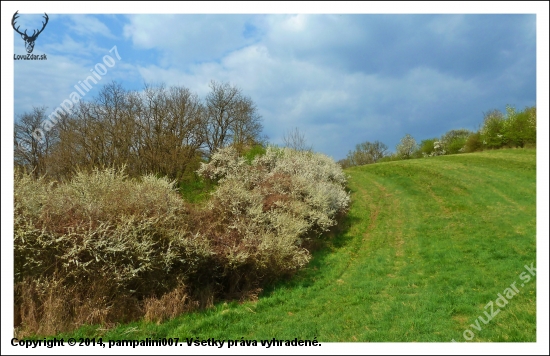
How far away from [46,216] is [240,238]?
14.0ft

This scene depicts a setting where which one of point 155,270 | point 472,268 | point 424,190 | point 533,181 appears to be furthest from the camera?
point 424,190

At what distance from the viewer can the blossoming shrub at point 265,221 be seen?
7.79 m

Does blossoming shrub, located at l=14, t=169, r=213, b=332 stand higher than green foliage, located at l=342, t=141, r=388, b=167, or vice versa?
green foliage, located at l=342, t=141, r=388, b=167

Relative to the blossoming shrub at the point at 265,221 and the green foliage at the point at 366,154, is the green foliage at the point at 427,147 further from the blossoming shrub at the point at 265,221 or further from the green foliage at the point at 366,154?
the blossoming shrub at the point at 265,221

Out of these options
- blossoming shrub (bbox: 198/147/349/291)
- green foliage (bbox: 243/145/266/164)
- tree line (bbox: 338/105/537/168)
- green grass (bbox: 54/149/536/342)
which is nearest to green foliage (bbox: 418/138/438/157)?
tree line (bbox: 338/105/537/168)

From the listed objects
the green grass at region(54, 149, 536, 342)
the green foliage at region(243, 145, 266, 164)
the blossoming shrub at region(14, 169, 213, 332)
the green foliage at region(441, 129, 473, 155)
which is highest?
the green foliage at region(441, 129, 473, 155)

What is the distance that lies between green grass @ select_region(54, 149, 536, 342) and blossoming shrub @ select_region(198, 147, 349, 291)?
0.71m

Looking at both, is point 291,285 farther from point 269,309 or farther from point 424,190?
point 424,190

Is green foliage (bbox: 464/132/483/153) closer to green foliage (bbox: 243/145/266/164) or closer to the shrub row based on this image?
green foliage (bbox: 243/145/266/164)

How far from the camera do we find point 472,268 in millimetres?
8844

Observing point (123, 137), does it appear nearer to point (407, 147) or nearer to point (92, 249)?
point (92, 249)

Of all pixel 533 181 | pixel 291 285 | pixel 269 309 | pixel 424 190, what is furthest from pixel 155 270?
pixel 533 181

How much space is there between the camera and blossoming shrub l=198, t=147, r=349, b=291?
25.6 feet

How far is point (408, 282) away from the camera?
8320 millimetres
